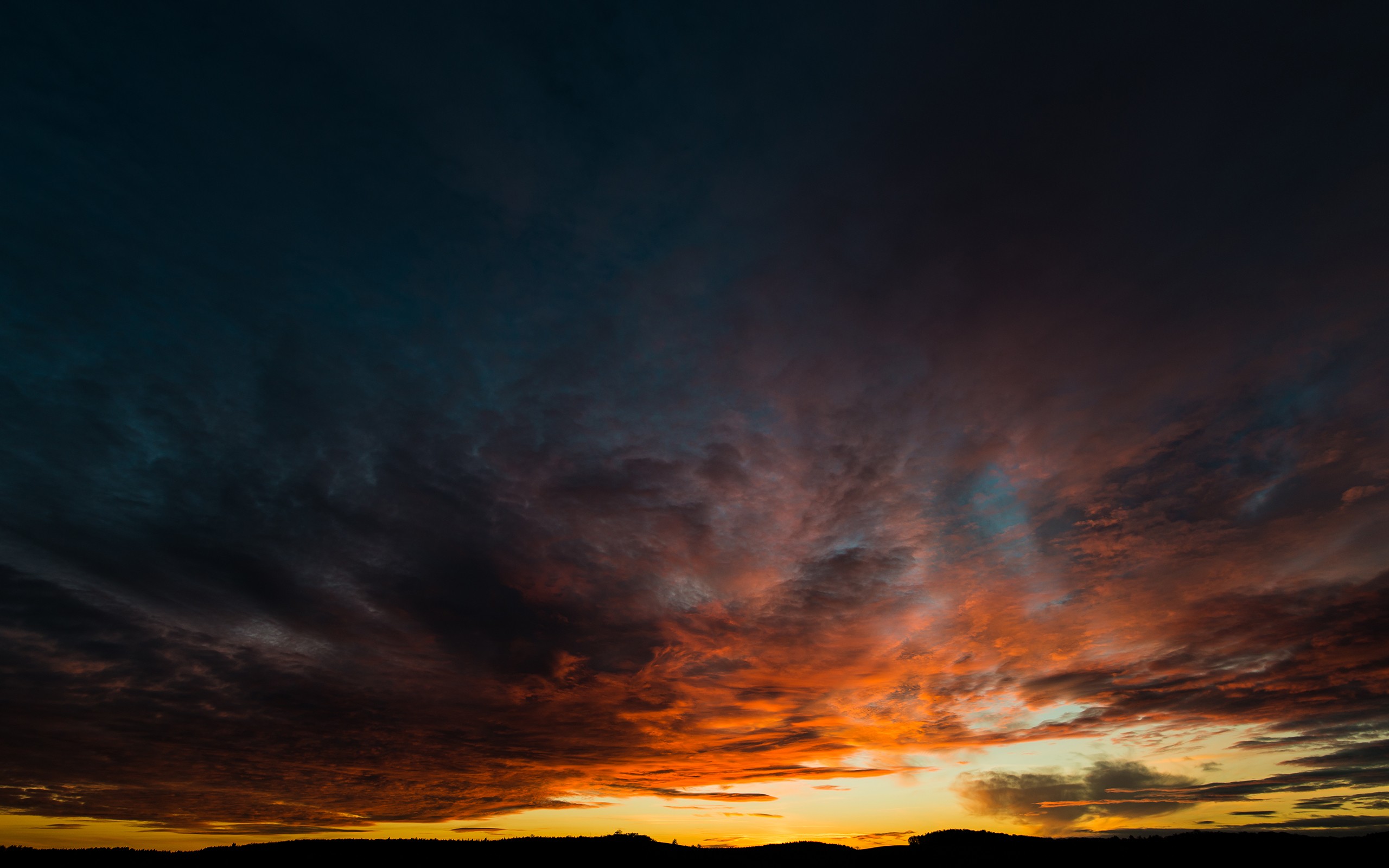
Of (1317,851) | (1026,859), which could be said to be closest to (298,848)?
(1026,859)

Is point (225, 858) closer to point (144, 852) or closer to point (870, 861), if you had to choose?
point (144, 852)

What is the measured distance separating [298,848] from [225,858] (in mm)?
9783

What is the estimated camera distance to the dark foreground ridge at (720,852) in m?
80.1

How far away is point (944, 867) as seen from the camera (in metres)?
79.1

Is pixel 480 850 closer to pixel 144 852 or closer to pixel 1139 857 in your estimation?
pixel 144 852

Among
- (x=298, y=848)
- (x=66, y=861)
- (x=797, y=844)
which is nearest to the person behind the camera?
(x=66, y=861)

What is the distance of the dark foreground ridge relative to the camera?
80.1 meters

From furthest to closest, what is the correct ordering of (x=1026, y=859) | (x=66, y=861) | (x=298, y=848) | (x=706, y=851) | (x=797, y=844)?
1. (x=797, y=844)
2. (x=706, y=851)
3. (x=298, y=848)
4. (x=1026, y=859)
5. (x=66, y=861)

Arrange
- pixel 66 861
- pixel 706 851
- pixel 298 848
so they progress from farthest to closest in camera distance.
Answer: pixel 706 851 < pixel 298 848 < pixel 66 861

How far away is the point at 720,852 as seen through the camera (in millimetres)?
96062

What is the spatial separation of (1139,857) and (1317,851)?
25792 millimetres

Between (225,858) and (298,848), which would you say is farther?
(298,848)

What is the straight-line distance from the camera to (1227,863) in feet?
256

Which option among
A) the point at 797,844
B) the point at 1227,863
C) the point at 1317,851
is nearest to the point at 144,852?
the point at 797,844
